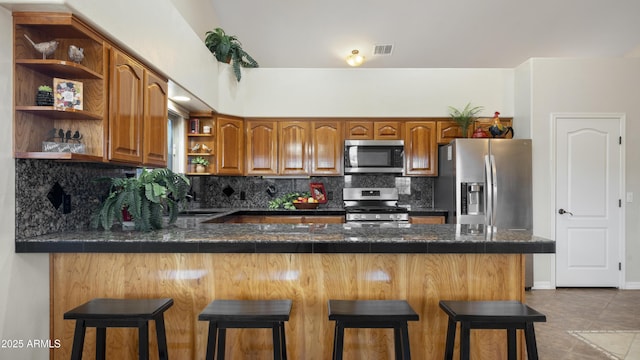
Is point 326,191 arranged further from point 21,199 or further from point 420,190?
point 21,199

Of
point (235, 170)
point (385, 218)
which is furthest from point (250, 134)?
point (385, 218)

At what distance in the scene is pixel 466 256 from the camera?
1.93 m

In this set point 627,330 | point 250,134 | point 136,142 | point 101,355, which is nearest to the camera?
point 101,355

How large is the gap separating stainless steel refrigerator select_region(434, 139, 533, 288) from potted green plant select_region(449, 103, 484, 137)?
1.59 ft

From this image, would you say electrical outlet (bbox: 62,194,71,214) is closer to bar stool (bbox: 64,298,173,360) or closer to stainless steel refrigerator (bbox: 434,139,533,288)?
bar stool (bbox: 64,298,173,360)

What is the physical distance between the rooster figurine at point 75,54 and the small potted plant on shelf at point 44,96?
195 millimetres

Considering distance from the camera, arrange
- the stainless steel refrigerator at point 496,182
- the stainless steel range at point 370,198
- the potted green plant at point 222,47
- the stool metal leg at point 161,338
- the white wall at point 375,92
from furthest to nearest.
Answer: the stainless steel range at point 370,198 → the white wall at point 375,92 → the stainless steel refrigerator at point 496,182 → the potted green plant at point 222,47 → the stool metal leg at point 161,338

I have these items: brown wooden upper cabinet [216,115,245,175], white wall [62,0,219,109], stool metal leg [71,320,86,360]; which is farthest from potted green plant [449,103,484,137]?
stool metal leg [71,320,86,360]

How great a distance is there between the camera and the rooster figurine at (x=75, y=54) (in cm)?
184

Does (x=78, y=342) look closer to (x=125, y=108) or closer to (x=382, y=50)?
(x=125, y=108)

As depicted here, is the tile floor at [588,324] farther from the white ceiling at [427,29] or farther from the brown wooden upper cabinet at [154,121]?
the white ceiling at [427,29]

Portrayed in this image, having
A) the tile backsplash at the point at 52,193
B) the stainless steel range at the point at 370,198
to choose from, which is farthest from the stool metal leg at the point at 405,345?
the stainless steel range at the point at 370,198

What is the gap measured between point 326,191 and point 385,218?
969 millimetres

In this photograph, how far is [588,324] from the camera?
3.08 m
